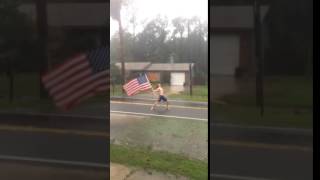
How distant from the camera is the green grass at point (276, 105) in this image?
310 centimetres

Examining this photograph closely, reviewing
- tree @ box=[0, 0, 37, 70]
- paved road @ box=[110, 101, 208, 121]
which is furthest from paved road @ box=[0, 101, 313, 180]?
tree @ box=[0, 0, 37, 70]

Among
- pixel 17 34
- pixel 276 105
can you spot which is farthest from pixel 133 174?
pixel 17 34

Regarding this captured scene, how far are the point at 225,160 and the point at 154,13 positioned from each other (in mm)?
1184

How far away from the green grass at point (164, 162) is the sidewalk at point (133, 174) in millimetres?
34

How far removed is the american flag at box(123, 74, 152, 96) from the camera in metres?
3.26

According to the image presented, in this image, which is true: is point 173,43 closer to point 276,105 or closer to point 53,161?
point 276,105

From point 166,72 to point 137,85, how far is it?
0.24 m

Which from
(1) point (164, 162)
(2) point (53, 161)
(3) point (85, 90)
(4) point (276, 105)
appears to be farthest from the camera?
(2) point (53, 161)

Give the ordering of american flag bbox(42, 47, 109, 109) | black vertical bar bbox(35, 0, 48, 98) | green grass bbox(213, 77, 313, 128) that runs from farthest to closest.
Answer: black vertical bar bbox(35, 0, 48, 98) < american flag bbox(42, 47, 109, 109) < green grass bbox(213, 77, 313, 128)

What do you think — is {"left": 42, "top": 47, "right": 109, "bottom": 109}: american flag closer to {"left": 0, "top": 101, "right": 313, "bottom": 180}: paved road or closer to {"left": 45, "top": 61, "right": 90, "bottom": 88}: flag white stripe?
{"left": 45, "top": 61, "right": 90, "bottom": 88}: flag white stripe

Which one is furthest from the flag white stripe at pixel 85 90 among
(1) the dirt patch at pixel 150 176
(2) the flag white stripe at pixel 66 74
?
(1) the dirt patch at pixel 150 176

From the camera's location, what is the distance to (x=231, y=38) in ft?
10.5

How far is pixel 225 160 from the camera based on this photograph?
3250mm

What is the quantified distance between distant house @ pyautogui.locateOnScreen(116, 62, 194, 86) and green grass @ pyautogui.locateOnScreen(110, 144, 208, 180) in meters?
0.53
